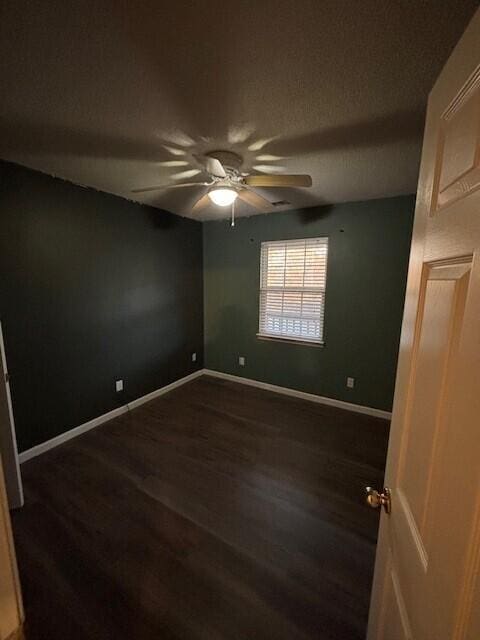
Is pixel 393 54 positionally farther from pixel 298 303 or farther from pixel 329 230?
pixel 298 303

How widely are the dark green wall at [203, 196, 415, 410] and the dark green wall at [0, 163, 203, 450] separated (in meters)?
0.72

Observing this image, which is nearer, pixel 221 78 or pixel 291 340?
pixel 221 78

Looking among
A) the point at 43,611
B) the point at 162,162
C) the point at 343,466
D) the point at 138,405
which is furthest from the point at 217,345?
the point at 43,611

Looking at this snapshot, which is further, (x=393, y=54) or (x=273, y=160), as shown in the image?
(x=273, y=160)

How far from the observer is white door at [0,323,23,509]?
1.73 metres

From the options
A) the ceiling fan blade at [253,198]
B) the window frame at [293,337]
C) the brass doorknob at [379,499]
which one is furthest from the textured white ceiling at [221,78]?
the brass doorknob at [379,499]

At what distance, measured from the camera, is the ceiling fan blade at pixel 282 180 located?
1.77 metres

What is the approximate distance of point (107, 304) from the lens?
9.48 feet

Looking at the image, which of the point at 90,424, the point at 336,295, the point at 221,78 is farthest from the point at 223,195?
the point at 90,424

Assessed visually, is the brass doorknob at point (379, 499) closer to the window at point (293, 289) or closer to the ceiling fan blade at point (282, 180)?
the ceiling fan blade at point (282, 180)

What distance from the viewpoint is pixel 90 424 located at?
280 cm

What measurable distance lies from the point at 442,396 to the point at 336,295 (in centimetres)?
280

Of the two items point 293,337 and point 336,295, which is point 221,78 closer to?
point 336,295

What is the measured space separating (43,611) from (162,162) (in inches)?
107
